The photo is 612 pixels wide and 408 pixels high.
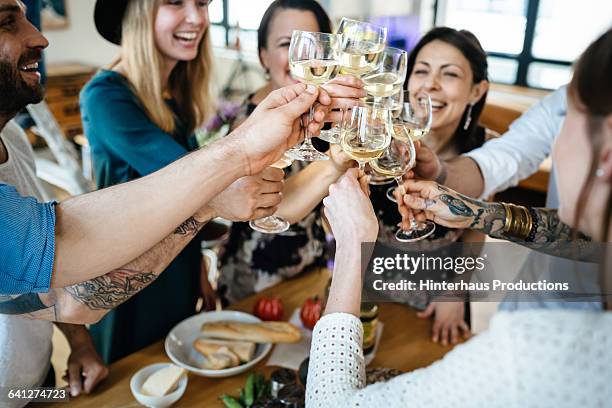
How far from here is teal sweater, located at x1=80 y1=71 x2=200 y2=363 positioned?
1.78 meters

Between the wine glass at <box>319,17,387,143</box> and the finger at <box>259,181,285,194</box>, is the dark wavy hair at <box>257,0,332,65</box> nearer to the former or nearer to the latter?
the wine glass at <box>319,17,387,143</box>

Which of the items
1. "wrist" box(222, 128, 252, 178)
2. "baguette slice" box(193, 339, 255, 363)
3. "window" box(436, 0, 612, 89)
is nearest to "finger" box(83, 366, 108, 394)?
"baguette slice" box(193, 339, 255, 363)

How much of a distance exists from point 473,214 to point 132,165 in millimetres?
1061

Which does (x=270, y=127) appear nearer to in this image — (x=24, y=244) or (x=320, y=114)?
(x=320, y=114)

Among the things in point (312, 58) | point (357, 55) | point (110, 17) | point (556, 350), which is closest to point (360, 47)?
point (357, 55)

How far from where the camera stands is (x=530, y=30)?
527cm

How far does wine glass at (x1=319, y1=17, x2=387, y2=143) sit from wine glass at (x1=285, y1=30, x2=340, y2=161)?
0.04m

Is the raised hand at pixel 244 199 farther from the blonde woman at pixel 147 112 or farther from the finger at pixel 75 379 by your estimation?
the finger at pixel 75 379

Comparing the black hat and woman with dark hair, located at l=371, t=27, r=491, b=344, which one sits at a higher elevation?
the black hat

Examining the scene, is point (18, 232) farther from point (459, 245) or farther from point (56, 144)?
point (56, 144)

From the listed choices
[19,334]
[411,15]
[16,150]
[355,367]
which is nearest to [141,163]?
[16,150]

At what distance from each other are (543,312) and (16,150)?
1357 mm

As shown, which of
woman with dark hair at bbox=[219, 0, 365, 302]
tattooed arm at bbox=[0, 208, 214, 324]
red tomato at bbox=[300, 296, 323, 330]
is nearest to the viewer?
tattooed arm at bbox=[0, 208, 214, 324]

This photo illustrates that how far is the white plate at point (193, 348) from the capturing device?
148 centimetres
